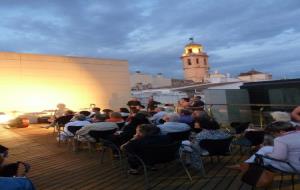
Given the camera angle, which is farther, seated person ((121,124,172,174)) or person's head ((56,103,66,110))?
person's head ((56,103,66,110))

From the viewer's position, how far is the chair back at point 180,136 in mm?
6688

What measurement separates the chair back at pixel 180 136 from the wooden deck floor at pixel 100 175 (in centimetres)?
54

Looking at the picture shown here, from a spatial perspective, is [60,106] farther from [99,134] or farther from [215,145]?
[215,145]

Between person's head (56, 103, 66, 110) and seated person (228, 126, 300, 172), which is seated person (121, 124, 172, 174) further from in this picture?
person's head (56, 103, 66, 110)

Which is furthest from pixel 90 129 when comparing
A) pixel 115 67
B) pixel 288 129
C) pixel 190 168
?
pixel 115 67

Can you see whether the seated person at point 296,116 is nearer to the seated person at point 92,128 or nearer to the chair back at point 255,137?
the chair back at point 255,137

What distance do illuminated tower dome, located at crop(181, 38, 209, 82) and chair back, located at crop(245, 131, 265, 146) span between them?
60611mm

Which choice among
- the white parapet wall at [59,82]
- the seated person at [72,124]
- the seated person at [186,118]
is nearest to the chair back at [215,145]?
the seated person at [186,118]

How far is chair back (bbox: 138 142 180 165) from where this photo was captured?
507 centimetres

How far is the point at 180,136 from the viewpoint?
679 cm

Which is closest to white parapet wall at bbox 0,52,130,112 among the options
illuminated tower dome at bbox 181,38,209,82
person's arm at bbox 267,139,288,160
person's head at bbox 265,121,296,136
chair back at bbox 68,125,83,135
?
chair back at bbox 68,125,83,135

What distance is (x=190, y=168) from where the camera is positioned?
6.05 meters

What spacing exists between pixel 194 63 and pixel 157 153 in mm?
63532

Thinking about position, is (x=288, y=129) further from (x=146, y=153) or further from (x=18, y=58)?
(x=18, y=58)
